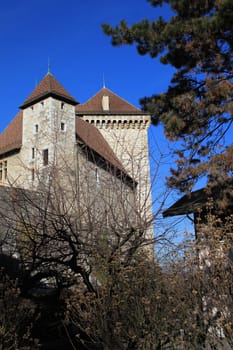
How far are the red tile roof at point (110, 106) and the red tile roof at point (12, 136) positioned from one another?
553cm

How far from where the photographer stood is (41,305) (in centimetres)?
1088

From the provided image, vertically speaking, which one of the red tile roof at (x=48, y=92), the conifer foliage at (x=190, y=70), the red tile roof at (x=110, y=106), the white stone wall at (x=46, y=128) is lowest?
the conifer foliage at (x=190, y=70)

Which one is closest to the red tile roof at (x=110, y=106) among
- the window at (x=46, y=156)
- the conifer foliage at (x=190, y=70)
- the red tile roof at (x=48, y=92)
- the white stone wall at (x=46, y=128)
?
the red tile roof at (x=48, y=92)

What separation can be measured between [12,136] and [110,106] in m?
10.8

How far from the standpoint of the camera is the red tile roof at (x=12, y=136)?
2994 cm

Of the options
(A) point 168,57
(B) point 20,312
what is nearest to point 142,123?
(A) point 168,57

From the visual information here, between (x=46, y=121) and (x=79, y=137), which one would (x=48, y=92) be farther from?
(x=79, y=137)

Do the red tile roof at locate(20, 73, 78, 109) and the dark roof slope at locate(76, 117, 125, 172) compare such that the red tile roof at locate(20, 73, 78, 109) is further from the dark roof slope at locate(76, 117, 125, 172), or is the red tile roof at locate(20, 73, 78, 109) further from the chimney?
the chimney

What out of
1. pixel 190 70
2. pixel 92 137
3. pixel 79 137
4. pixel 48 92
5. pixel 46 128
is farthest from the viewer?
pixel 92 137

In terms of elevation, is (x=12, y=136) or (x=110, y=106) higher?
(x=110, y=106)

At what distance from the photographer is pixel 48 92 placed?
91.6ft

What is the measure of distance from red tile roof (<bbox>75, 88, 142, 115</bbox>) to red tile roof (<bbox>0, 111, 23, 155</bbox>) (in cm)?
553

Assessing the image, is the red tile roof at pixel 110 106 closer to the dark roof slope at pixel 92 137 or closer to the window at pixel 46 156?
the dark roof slope at pixel 92 137

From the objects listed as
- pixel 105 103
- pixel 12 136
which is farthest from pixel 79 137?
pixel 105 103
